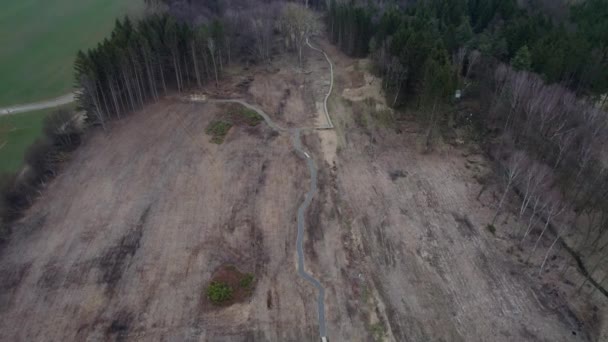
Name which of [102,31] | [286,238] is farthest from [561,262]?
[102,31]

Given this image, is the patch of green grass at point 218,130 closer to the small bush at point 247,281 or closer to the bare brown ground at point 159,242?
the bare brown ground at point 159,242

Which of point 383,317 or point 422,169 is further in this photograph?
point 422,169

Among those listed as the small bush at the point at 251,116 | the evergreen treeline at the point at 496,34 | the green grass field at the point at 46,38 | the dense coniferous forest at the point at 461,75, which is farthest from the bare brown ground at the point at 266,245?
the green grass field at the point at 46,38

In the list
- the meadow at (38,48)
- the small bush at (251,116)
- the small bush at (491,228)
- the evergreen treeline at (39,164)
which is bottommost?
the small bush at (491,228)

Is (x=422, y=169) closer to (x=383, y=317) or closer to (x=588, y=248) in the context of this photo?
(x=588, y=248)

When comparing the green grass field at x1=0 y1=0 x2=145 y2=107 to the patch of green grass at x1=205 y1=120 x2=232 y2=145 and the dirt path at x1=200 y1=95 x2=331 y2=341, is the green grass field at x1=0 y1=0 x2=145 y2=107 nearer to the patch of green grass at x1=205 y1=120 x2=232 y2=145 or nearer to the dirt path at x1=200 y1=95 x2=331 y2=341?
the patch of green grass at x1=205 y1=120 x2=232 y2=145

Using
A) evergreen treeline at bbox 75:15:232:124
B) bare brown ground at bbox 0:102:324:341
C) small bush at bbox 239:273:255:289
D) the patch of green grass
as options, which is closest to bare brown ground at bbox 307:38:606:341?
bare brown ground at bbox 0:102:324:341

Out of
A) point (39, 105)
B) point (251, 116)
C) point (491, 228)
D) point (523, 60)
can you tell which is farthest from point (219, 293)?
point (39, 105)
